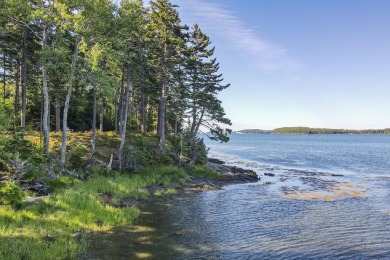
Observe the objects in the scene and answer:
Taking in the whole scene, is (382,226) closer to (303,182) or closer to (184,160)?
(303,182)

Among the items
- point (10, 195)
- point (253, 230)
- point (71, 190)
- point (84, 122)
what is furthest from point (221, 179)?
point (84, 122)

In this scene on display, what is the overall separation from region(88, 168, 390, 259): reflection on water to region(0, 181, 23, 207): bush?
4040mm

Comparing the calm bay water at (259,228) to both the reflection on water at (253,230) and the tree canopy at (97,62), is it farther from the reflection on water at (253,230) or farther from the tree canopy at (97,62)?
the tree canopy at (97,62)

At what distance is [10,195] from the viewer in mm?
13453

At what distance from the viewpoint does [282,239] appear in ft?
46.5

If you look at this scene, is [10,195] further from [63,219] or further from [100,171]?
[100,171]

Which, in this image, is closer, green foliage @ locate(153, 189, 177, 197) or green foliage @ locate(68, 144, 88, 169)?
green foliage @ locate(153, 189, 177, 197)

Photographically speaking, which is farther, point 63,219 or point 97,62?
point 97,62

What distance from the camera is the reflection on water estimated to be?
482 inches

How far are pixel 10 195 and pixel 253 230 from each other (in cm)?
1146

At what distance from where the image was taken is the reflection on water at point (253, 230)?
1225 cm

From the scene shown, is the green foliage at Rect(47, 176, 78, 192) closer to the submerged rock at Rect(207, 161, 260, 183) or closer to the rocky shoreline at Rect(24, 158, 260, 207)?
the rocky shoreline at Rect(24, 158, 260, 207)

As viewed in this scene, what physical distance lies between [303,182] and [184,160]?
1358 centimetres

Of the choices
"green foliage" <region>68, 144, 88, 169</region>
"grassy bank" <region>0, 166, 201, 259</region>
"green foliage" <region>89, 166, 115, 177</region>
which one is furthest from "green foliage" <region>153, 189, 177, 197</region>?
"green foliage" <region>68, 144, 88, 169</region>
